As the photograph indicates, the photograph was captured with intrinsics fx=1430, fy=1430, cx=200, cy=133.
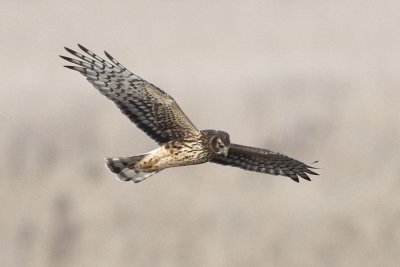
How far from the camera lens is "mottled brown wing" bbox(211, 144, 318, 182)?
557 inches

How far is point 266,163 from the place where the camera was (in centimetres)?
1439

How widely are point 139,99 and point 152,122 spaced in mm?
259

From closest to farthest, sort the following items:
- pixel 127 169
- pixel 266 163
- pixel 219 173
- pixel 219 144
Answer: pixel 219 144 < pixel 127 169 < pixel 266 163 < pixel 219 173

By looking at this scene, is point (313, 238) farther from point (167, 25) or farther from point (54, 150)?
point (167, 25)

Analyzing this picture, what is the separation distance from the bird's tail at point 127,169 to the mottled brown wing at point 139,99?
13.0 inches

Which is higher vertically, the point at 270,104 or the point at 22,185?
the point at 270,104

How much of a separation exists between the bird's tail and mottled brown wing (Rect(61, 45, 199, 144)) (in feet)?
1.08

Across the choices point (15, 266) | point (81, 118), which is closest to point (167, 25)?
point (81, 118)

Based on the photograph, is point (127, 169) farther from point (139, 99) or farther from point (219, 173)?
point (219, 173)

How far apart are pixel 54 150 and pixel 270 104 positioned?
12.8 ft

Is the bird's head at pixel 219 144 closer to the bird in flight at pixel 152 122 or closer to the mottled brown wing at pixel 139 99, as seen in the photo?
the bird in flight at pixel 152 122

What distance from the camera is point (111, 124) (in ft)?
82.5

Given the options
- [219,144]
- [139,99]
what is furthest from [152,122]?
[219,144]

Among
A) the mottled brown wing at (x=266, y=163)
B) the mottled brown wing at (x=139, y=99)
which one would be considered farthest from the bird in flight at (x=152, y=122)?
the mottled brown wing at (x=266, y=163)
